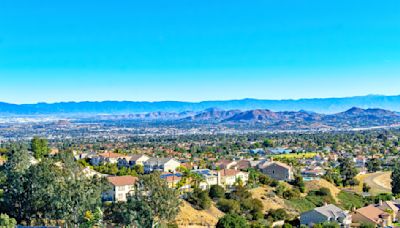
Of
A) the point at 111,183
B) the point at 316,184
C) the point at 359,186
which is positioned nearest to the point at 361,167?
the point at 359,186

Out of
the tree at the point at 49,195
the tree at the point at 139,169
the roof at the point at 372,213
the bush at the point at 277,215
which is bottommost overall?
the bush at the point at 277,215

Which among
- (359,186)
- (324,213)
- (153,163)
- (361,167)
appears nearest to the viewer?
(324,213)

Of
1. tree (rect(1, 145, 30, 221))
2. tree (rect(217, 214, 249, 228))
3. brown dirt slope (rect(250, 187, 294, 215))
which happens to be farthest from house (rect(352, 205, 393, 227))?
tree (rect(1, 145, 30, 221))

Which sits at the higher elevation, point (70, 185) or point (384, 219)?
point (70, 185)

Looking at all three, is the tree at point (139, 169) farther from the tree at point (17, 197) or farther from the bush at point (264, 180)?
the tree at point (17, 197)

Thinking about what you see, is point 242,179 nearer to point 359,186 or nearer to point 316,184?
point 316,184

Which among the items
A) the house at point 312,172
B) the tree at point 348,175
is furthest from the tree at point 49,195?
the house at point 312,172
